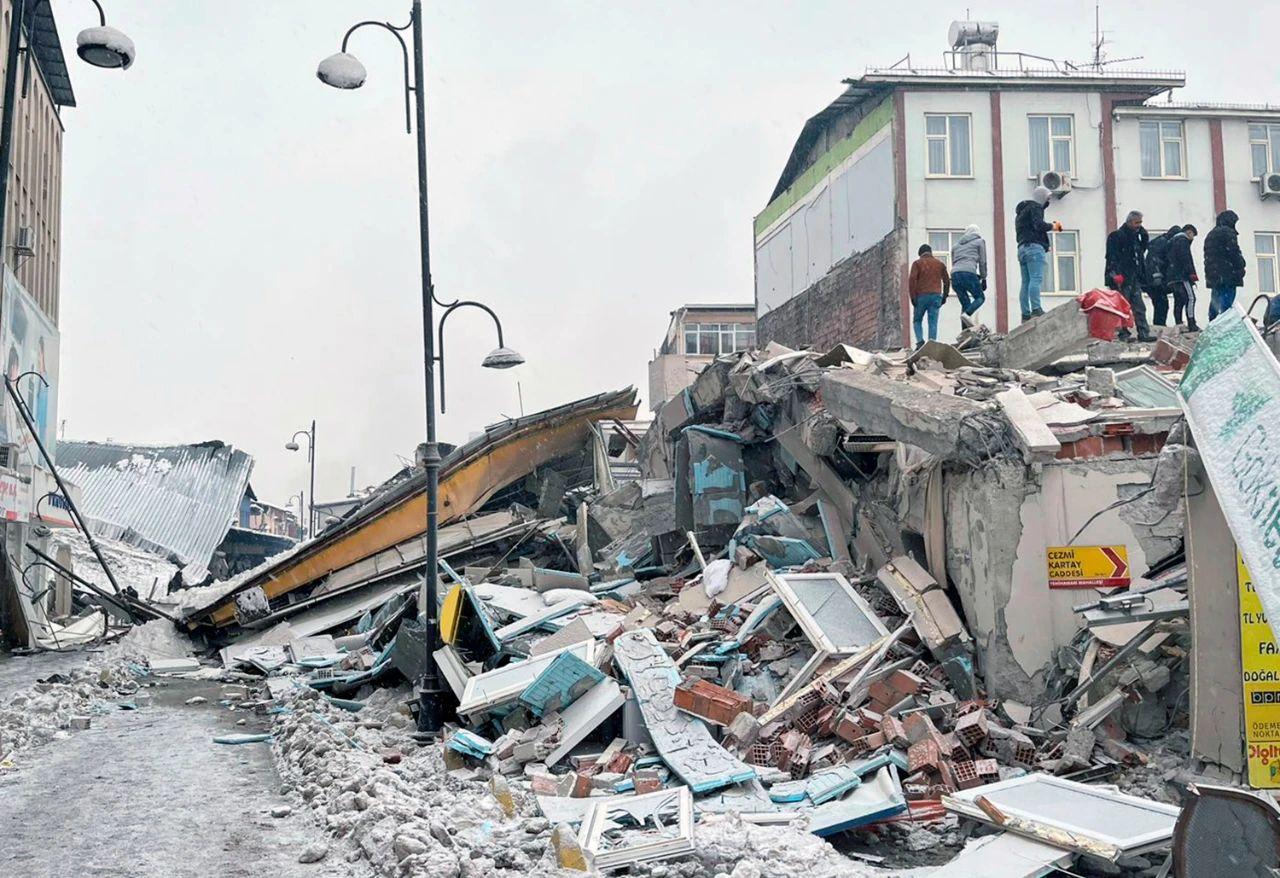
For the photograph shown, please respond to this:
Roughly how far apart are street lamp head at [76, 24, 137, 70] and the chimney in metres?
25.2

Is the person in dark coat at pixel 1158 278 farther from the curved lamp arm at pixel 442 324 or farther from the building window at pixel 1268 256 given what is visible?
the building window at pixel 1268 256

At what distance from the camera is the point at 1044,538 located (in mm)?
8383

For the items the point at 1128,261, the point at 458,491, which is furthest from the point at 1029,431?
the point at 458,491

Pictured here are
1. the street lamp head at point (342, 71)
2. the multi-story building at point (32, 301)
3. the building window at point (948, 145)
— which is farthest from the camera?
the building window at point (948, 145)

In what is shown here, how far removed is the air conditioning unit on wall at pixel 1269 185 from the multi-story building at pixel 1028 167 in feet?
0.12

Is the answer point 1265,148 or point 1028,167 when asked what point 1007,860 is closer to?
point 1028,167

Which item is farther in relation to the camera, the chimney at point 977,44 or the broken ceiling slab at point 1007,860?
the chimney at point 977,44

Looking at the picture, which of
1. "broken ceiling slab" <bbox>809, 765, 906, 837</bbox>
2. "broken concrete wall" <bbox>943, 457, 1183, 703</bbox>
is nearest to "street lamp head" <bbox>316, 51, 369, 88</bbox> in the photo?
"broken concrete wall" <bbox>943, 457, 1183, 703</bbox>

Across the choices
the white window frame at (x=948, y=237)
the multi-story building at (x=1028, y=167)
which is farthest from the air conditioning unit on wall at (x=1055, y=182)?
the white window frame at (x=948, y=237)

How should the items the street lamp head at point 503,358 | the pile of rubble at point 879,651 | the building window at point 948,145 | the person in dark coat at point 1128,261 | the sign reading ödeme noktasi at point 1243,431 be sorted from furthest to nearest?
the building window at point 948,145, the person in dark coat at point 1128,261, the street lamp head at point 503,358, the pile of rubble at point 879,651, the sign reading ödeme noktasi at point 1243,431

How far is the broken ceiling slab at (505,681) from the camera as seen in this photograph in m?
9.12

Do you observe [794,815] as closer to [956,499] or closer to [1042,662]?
[1042,662]

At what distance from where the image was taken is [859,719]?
7824 millimetres

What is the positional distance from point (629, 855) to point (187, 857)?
7.72 ft
